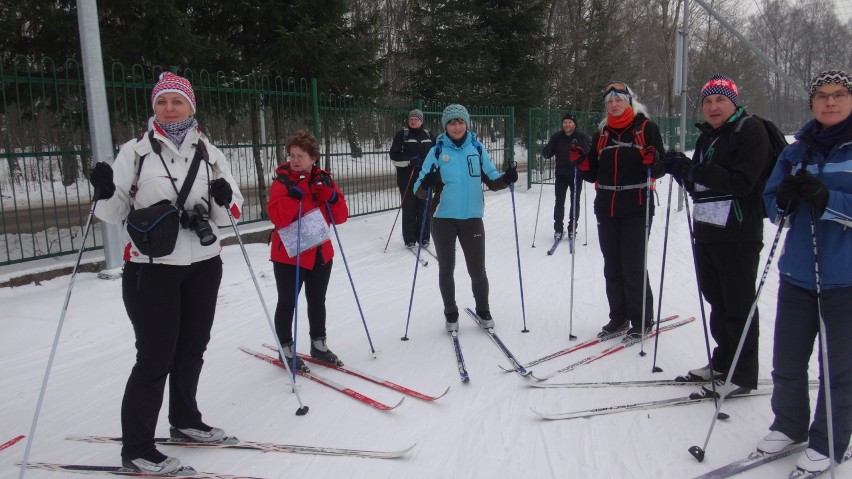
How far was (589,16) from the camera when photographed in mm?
27297

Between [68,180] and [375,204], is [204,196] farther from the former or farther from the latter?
[375,204]

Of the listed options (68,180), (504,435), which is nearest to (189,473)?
(504,435)

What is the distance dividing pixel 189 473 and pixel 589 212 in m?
10.5

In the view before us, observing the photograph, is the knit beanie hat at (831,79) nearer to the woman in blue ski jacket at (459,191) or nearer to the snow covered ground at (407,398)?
the snow covered ground at (407,398)

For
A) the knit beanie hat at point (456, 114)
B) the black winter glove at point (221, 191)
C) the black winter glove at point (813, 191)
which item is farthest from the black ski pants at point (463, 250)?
the black winter glove at point (813, 191)

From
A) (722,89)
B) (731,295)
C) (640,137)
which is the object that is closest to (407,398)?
(731,295)

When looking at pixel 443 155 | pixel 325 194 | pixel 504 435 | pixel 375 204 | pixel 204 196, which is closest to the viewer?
pixel 204 196

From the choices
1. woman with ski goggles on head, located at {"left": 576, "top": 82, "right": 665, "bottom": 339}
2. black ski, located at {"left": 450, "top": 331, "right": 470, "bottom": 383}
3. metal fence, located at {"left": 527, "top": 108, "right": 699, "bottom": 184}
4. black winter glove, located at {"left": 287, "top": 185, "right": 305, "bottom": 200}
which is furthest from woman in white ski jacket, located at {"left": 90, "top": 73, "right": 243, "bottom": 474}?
metal fence, located at {"left": 527, "top": 108, "right": 699, "bottom": 184}

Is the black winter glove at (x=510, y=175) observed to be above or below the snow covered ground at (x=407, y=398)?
above

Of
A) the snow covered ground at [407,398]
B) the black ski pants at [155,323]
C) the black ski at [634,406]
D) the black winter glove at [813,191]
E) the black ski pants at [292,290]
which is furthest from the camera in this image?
the black ski pants at [292,290]

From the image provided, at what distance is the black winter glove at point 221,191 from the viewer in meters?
2.89

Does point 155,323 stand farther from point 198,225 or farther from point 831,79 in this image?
point 831,79

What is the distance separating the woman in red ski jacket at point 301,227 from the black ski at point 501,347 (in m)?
1.30

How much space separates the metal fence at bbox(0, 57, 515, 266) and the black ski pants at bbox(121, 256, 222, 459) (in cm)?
382
